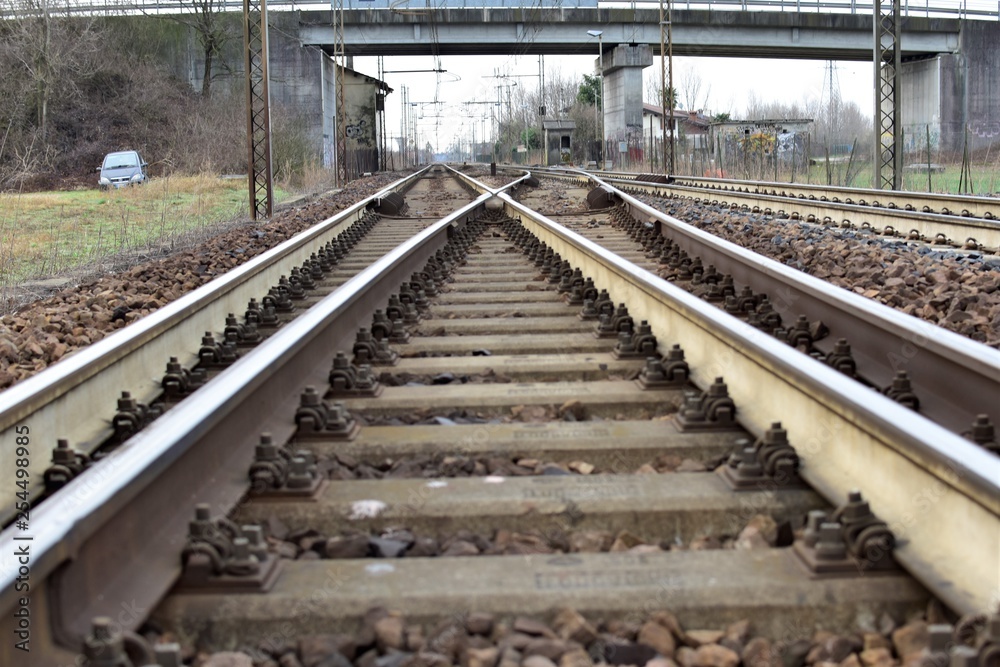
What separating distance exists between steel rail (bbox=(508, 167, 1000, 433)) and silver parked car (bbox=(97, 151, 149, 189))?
29344 mm

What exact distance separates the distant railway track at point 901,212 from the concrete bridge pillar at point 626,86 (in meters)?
30.0

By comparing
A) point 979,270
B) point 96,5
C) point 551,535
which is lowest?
point 551,535

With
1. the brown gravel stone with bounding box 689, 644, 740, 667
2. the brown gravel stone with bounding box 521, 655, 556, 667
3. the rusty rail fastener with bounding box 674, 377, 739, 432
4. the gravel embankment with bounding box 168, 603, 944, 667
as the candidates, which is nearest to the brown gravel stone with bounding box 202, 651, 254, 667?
the gravel embankment with bounding box 168, 603, 944, 667

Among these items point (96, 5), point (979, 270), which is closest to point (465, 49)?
point (96, 5)

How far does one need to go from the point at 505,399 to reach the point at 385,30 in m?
41.9

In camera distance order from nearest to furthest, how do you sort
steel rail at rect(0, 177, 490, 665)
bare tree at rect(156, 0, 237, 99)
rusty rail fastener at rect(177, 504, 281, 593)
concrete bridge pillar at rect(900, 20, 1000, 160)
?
steel rail at rect(0, 177, 490, 665) → rusty rail fastener at rect(177, 504, 281, 593) → concrete bridge pillar at rect(900, 20, 1000, 160) → bare tree at rect(156, 0, 237, 99)

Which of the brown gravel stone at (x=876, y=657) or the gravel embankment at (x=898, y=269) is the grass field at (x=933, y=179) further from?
the brown gravel stone at (x=876, y=657)

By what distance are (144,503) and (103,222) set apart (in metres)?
16.4

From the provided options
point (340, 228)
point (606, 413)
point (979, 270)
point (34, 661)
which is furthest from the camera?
point (340, 228)

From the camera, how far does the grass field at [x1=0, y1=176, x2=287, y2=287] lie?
1105cm

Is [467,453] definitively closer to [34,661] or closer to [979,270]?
[34,661]

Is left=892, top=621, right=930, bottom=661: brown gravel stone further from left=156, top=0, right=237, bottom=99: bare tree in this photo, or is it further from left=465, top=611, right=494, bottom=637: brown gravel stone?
left=156, top=0, right=237, bottom=99: bare tree

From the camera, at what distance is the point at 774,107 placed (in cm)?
11150

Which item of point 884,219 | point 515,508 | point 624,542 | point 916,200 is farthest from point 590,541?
point 916,200
